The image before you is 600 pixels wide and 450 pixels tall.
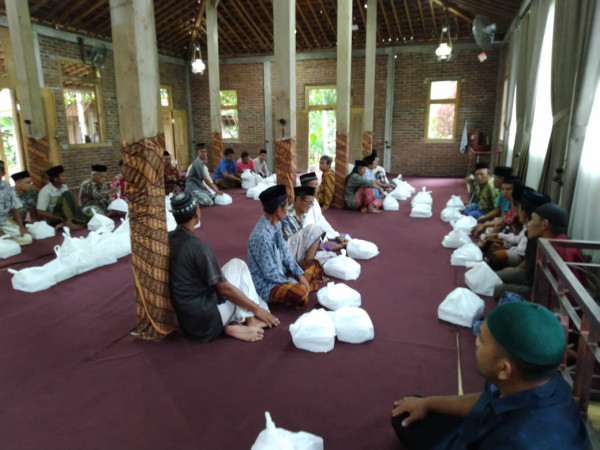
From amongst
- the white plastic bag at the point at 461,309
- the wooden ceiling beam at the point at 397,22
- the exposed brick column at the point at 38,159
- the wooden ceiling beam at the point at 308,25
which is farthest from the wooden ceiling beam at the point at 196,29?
the white plastic bag at the point at 461,309

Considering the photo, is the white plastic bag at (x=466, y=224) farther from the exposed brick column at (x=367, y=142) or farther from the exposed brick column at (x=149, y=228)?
the exposed brick column at (x=367, y=142)

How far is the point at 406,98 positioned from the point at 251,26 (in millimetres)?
5124

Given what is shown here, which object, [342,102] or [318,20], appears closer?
[342,102]

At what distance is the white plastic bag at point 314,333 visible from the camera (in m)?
2.69

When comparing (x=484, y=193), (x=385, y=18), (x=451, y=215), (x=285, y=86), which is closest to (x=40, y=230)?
(x=285, y=86)

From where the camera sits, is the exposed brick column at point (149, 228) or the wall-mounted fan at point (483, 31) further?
the wall-mounted fan at point (483, 31)

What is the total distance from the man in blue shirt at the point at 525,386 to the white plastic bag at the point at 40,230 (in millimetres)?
5691

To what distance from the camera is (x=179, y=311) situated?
2805 mm

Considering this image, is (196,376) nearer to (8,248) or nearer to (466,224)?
(8,248)

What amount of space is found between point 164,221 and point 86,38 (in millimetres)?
9856

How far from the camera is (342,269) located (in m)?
4.00

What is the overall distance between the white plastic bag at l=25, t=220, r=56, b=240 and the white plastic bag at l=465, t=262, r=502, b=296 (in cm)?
519

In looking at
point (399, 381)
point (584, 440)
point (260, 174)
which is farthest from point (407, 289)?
point (260, 174)

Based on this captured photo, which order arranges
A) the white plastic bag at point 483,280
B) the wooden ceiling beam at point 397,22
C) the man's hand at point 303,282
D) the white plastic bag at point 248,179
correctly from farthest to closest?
the wooden ceiling beam at point 397,22, the white plastic bag at point 248,179, the white plastic bag at point 483,280, the man's hand at point 303,282
